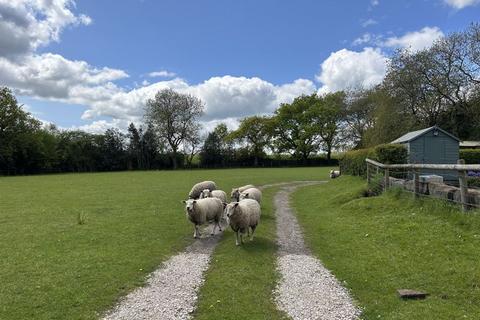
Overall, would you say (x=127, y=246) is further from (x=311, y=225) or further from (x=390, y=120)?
(x=390, y=120)

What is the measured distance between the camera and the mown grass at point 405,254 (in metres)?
7.58

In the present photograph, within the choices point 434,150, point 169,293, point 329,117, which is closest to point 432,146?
point 434,150

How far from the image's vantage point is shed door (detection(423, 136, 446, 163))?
1067 inches

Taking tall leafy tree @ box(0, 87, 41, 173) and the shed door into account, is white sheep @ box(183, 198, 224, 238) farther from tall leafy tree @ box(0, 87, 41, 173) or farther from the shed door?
tall leafy tree @ box(0, 87, 41, 173)

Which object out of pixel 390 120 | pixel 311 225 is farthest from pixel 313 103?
pixel 311 225

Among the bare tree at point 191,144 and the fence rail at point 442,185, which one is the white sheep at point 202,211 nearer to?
the fence rail at point 442,185

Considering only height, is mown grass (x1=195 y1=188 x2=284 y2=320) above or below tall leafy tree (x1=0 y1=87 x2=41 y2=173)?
below

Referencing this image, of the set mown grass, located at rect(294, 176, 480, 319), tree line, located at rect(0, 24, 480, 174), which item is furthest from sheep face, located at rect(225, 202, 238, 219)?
tree line, located at rect(0, 24, 480, 174)

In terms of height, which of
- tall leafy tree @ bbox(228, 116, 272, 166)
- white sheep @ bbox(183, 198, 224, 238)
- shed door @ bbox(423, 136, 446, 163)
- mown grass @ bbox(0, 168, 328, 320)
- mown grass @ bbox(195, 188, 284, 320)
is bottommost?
mown grass @ bbox(195, 188, 284, 320)

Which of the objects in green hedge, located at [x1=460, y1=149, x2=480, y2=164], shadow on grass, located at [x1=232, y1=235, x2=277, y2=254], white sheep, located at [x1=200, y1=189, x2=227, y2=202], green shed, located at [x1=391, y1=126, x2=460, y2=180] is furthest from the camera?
green hedge, located at [x1=460, y1=149, x2=480, y2=164]

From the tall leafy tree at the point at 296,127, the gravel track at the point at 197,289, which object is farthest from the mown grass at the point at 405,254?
the tall leafy tree at the point at 296,127

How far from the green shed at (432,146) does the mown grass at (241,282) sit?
16574 mm

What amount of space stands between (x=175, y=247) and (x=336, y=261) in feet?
17.2

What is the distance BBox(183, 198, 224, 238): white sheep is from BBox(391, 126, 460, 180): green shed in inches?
626
